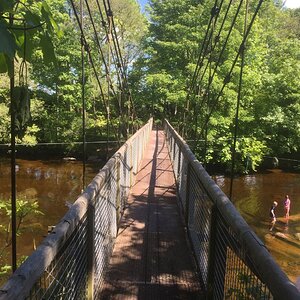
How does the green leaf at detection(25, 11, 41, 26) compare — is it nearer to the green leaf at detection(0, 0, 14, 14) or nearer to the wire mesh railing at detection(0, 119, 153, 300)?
the green leaf at detection(0, 0, 14, 14)

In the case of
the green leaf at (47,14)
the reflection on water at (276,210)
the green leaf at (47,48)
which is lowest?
the reflection on water at (276,210)

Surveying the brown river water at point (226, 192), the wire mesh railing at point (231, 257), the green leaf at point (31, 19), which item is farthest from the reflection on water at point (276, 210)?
the green leaf at point (31, 19)

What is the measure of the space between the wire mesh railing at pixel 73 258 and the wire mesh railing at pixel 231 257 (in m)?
0.60

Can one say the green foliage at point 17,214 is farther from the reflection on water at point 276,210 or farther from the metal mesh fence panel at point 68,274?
the reflection on water at point 276,210

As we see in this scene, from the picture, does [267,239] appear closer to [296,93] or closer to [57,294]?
[296,93]

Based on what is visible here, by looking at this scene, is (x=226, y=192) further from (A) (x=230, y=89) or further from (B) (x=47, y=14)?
(B) (x=47, y=14)

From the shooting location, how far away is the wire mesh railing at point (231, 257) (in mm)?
1047

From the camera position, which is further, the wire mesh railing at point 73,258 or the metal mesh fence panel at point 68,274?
the metal mesh fence panel at point 68,274

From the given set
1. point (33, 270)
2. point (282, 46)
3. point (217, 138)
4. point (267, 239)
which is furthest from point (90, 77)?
point (33, 270)

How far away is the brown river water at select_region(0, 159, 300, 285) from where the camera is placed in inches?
387

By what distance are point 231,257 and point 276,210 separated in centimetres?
1225

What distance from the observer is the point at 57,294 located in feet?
4.51

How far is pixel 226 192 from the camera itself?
15320 mm

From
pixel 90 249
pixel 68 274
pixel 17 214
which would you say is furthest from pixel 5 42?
pixel 17 214
